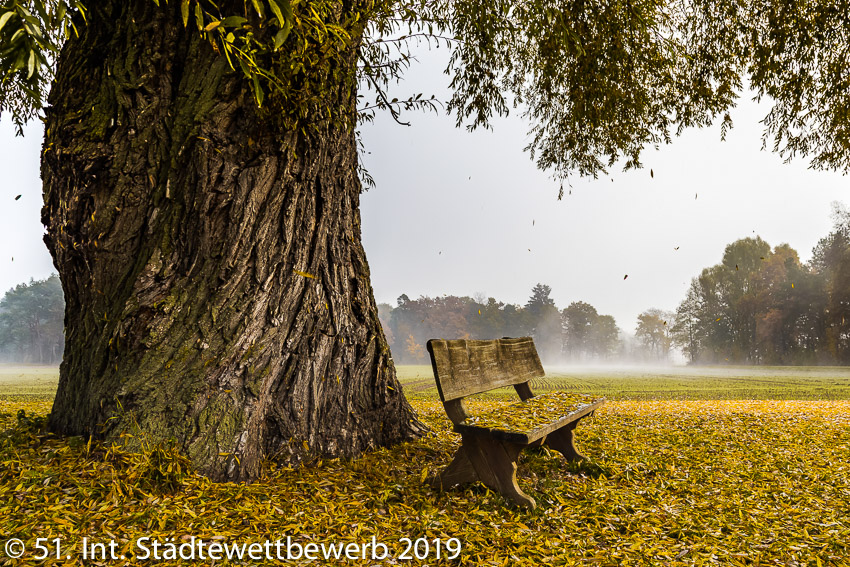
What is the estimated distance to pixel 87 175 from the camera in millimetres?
3125

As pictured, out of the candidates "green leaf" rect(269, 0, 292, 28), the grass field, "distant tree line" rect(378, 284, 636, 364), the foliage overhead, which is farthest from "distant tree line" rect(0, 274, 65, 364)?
"green leaf" rect(269, 0, 292, 28)

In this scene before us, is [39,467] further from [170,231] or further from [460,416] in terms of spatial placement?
[460,416]

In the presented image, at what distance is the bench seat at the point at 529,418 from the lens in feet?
8.54

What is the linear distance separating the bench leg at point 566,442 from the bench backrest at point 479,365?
0.49 metres

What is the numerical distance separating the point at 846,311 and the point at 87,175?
148 ft

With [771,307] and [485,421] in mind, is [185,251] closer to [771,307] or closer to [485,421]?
[485,421]

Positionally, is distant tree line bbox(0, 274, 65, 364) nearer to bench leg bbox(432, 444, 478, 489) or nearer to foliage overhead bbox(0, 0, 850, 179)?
foliage overhead bbox(0, 0, 850, 179)

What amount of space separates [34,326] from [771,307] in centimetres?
6945

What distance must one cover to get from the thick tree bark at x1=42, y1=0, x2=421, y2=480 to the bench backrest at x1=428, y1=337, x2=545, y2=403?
917 millimetres

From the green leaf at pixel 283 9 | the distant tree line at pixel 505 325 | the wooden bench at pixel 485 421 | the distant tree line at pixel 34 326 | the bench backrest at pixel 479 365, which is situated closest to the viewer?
the green leaf at pixel 283 9

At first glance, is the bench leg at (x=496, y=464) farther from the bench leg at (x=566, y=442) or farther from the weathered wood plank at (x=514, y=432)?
the bench leg at (x=566, y=442)

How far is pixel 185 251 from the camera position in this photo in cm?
307

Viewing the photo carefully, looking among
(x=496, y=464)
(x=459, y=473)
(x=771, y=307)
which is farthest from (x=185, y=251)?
(x=771, y=307)

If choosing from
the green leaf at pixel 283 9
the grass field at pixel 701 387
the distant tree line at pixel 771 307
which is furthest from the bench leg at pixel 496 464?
the distant tree line at pixel 771 307
